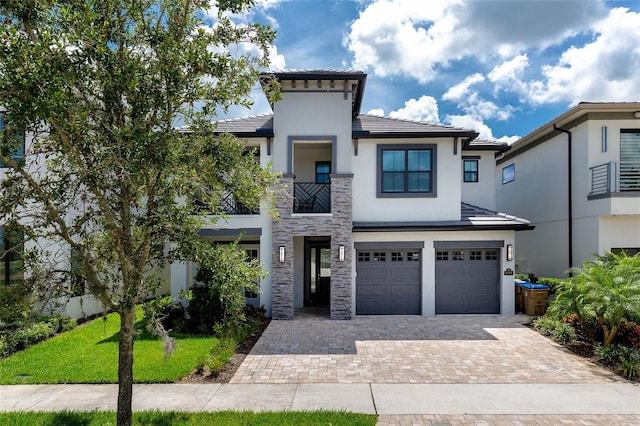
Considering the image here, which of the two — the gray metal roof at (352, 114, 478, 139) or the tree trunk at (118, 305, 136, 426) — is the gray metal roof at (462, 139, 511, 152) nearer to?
the gray metal roof at (352, 114, 478, 139)

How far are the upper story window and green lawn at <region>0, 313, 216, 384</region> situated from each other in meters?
7.81

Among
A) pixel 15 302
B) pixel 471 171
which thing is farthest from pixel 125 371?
pixel 471 171

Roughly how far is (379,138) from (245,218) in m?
5.62

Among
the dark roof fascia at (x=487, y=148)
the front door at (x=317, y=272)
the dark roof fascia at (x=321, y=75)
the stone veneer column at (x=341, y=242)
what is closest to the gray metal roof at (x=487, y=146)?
the dark roof fascia at (x=487, y=148)

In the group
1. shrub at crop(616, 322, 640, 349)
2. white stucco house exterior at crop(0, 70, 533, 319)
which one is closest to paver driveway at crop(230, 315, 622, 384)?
white stucco house exterior at crop(0, 70, 533, 319)

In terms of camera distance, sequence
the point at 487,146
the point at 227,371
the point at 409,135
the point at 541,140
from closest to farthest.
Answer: the point at 227,371, the point at 409,135, the point at 487,146, the point at 541,140

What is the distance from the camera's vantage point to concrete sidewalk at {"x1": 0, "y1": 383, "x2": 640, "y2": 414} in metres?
5.84

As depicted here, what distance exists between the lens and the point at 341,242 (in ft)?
38.9

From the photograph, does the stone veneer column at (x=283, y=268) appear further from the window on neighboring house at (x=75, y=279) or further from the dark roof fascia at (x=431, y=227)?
the window on neighboring house at (x=75, y=279)

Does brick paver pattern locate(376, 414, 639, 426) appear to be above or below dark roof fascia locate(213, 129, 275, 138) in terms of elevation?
below

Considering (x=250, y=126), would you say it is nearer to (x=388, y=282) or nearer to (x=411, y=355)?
(x=388, y=282)

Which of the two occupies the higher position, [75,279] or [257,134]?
[257,134]

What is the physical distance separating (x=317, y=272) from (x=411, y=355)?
20.7ft

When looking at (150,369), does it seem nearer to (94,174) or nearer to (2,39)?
(94,174)
